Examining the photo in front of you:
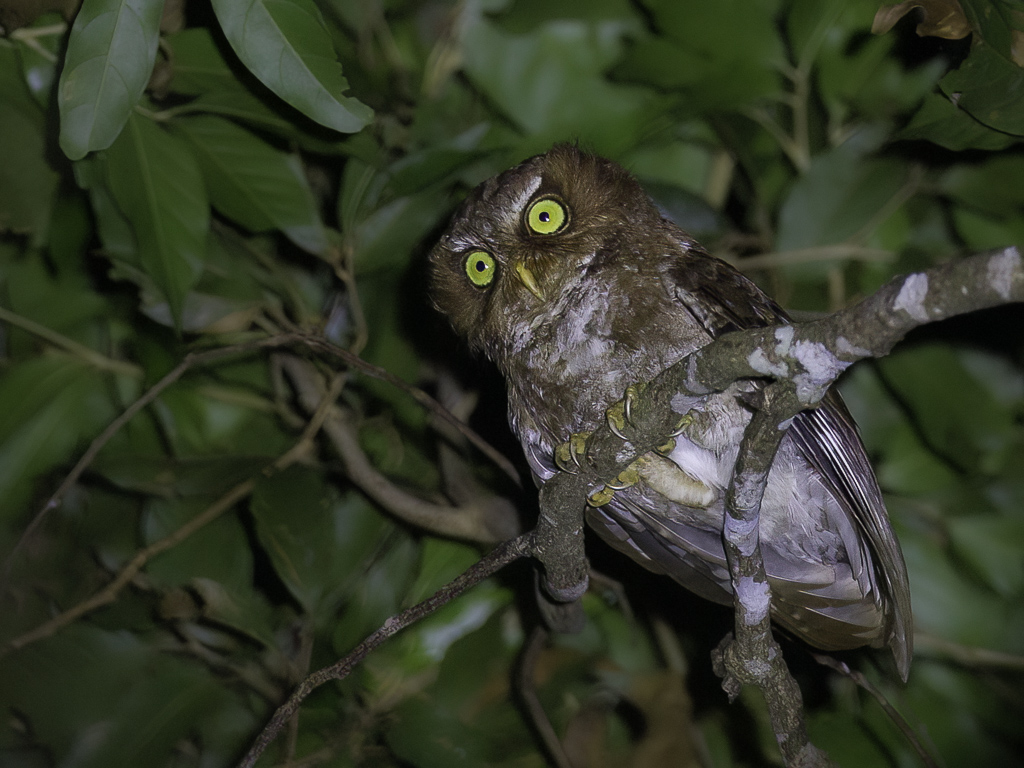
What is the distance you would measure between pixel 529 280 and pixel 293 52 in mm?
673

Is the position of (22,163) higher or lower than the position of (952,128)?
lower

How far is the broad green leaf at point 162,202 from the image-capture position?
1901 mm

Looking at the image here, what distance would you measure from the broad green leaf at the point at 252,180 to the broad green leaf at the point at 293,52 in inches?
24.0

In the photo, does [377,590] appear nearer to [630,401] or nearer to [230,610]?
[230,610]

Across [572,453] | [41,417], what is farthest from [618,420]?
[41,417]

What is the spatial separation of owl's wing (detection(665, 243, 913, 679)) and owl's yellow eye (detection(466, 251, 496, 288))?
45cm

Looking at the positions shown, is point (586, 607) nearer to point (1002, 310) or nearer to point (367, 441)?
point (367, 441)

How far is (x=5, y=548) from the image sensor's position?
264cm

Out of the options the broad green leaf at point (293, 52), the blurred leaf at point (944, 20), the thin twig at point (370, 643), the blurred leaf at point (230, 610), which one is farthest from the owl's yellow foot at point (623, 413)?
the blurred leaf at point (230, 610)

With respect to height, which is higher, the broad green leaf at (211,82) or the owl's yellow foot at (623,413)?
the broad green leaf at (211,82)

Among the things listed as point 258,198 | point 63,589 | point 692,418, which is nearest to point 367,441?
point 258,198

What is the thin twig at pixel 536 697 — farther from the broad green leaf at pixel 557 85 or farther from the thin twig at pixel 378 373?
the broad green leaf at pixel 557 85

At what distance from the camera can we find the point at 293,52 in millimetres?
1591

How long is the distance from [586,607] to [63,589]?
1.79m
